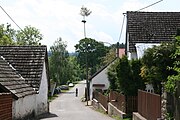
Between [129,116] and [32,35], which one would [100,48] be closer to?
[32,35]

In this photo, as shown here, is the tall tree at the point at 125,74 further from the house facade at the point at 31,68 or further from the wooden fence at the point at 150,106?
the house facade at the point at 31,68

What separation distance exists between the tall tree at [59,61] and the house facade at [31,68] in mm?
71916

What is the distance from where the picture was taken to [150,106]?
16.6m

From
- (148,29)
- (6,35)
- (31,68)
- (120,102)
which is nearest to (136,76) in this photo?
(120,102)

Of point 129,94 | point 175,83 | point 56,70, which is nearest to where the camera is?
point 175,83

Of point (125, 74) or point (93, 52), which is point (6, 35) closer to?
point (125, 74)

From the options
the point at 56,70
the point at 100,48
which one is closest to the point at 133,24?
the point at 56,70

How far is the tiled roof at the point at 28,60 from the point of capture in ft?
97.3

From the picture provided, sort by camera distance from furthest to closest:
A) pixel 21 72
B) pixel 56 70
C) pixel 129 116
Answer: pixel 56 70, pixel 21 72, pixel 129 116

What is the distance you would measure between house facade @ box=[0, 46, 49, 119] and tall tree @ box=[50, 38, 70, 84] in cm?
7192

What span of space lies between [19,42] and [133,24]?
1632 inches

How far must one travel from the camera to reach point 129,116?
2395 centimetres

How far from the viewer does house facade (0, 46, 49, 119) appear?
28.6m

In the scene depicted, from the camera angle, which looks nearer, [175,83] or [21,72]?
[175,83]
